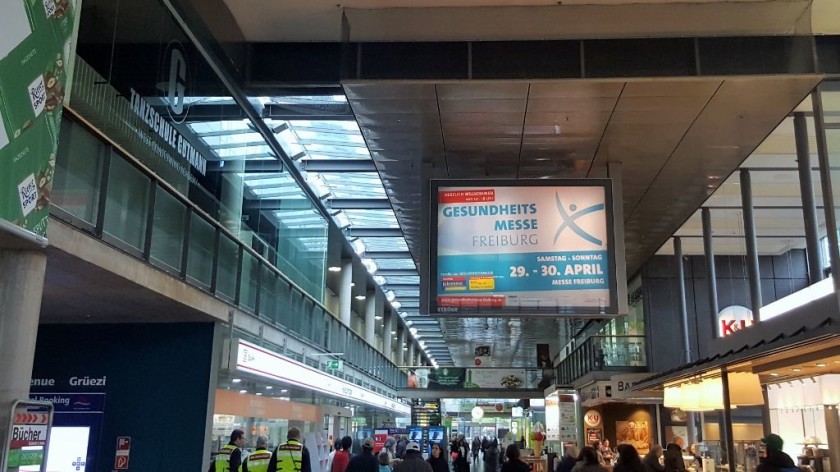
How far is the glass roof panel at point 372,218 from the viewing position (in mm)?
18703

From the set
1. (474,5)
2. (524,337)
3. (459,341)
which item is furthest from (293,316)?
(459,341)

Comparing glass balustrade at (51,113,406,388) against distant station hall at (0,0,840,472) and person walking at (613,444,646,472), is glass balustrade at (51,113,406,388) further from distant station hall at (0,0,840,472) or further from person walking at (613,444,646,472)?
person walking at (613,444,646,472)

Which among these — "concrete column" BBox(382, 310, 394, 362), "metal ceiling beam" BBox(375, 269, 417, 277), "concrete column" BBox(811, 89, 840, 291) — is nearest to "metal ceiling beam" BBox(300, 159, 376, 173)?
"concrete column" BBox(811, 89, 840, 291)

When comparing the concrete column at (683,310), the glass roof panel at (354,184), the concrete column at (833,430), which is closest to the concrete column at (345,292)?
the glass roof panel at (354,184)

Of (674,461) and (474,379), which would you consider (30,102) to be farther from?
(474,379)

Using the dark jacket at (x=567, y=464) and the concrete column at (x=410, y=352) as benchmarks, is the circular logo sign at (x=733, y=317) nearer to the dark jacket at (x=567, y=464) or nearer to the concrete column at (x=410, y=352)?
the dark jacket at (x=567, y=464)

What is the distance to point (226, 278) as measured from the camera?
10.5 metres

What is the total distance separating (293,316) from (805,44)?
9.92m

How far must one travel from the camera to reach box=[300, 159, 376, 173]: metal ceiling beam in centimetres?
1495

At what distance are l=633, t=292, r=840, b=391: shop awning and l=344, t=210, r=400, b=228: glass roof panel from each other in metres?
8.68

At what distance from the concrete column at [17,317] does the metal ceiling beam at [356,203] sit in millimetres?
12379

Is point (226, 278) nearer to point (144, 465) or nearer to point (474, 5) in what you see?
point (144, 465)

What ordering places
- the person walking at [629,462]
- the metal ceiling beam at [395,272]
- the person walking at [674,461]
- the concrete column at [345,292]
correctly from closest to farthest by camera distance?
the person walking at [629,462] → the person walking at [674,461] → the concrete column at [345,292] → the metal ceiling beam at [395,272]

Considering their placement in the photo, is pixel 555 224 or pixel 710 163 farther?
pixel 710 163
